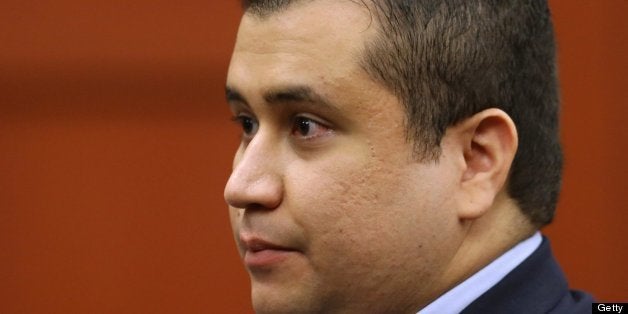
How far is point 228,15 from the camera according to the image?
99.0 inches

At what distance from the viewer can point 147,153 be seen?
2531 millimetres

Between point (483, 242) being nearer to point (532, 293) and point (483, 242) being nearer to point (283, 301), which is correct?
point (532, 293)

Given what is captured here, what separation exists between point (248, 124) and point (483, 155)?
333 mm

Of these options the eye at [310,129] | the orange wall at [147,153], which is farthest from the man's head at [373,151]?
the orange wall at [147,153]

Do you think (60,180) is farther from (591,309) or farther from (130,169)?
(591,309)

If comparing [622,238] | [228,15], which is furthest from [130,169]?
[622,238]

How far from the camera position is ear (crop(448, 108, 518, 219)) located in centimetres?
154

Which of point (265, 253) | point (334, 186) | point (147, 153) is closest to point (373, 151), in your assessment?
point (334, 186)

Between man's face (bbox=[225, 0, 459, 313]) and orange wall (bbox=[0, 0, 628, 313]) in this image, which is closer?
man's face (bbox=[225, 0, 459, 313])

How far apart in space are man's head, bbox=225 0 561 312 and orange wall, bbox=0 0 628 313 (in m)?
0.96

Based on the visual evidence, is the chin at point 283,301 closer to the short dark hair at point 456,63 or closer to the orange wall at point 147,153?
the short dark hair at point 456,63

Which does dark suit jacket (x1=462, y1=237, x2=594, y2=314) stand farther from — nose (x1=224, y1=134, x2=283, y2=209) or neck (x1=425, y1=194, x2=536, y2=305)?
nose (x1=224, y1=134, x2=283, y2=209)

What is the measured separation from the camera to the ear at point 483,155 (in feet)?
5.05

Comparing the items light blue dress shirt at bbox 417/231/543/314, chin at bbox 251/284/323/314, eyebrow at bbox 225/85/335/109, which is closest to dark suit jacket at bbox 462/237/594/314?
light blue dress shirt at bbox 417/231/543/314
